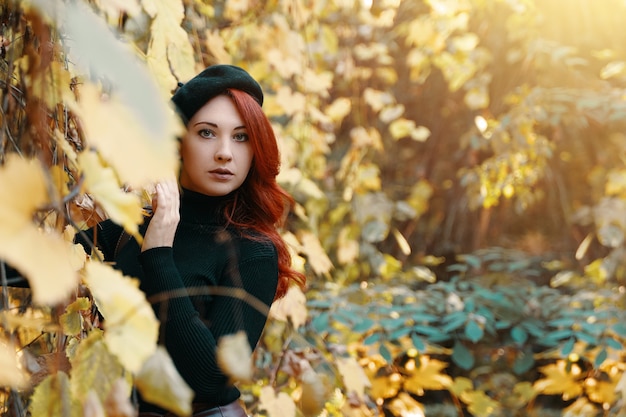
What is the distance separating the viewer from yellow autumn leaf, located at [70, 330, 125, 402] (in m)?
0.68

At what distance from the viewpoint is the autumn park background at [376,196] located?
0.61m

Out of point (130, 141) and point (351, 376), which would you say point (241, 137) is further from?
point (130, 141)

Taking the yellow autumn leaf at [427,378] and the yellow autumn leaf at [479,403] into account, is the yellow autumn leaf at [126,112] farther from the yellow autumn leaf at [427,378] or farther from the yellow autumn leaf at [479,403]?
the yellow autumn leaf at [479,403]

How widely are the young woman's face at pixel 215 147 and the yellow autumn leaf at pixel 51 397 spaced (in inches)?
29.8

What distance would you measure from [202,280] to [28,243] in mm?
858

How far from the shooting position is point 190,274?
135 cm

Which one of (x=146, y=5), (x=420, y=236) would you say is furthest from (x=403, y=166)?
(x=146, y=5)

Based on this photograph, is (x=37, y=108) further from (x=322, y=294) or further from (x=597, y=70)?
(x=597, y=70)

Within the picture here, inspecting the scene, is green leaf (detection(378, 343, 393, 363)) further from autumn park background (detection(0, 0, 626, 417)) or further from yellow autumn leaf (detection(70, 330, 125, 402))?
yellow autumn leaf (detection(70, 330, 125, 402))

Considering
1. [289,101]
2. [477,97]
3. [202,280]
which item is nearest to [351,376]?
[202,280]

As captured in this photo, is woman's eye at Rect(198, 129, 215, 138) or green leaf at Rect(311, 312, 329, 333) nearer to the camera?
woman's eye at Rect(198, 129, 215, 138)

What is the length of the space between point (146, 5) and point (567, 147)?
10.9ft

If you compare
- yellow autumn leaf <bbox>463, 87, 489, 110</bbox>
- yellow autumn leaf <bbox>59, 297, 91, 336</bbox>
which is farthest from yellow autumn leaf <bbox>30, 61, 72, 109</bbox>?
yellow autumn leaf <bbox>463, 87, 489, 110</bbox>

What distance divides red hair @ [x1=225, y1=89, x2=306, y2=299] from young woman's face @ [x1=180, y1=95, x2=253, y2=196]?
3 cm
